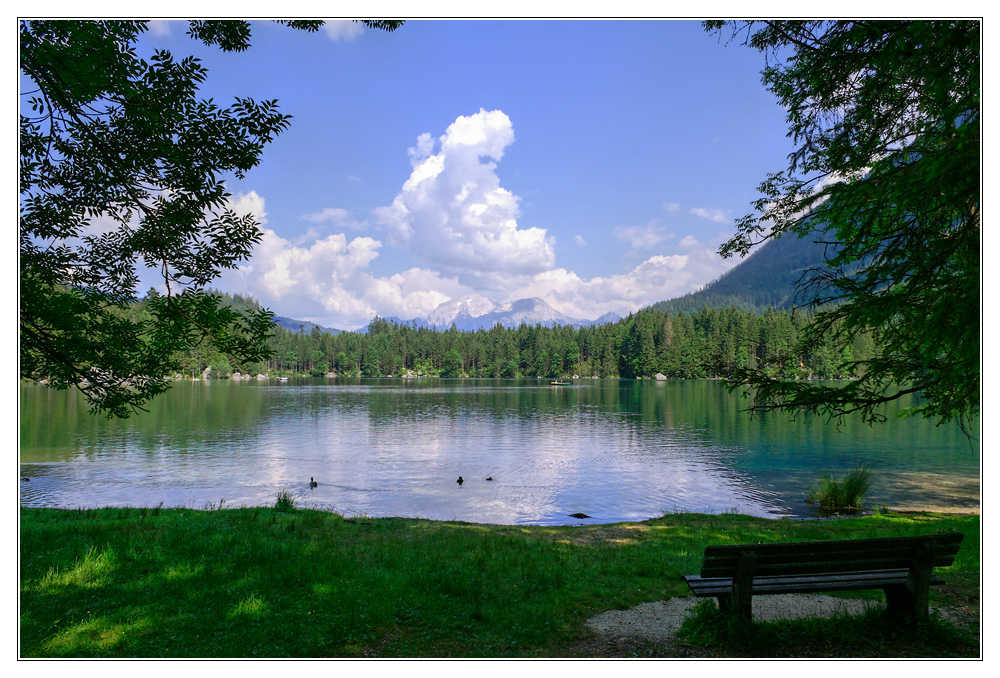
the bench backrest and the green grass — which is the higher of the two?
the bench backrest

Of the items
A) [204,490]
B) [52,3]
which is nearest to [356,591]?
[52,3]

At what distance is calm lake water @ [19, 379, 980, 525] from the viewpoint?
1658cm

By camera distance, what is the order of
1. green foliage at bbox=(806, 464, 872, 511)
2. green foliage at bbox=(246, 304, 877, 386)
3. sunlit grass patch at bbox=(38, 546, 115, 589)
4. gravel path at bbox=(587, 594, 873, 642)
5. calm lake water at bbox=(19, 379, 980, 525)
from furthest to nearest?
green foliage at bbox=(246, 304, 877, 386), calm lake water at bbox=(19, 379, 980, 525), green foliage at bbox=(806, 464, 872, 511), sunlit grass patch at bbox=(38, 546, 115, 589), gravel path at bbox=(587, 594, 873, 642)

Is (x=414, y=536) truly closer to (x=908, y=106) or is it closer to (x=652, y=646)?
(x=652, y=646)

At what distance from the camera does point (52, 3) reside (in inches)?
216

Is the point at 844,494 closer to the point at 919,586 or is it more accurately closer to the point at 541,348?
the point at 919,586

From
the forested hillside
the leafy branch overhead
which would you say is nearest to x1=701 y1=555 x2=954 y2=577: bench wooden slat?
the leafy branch overhead

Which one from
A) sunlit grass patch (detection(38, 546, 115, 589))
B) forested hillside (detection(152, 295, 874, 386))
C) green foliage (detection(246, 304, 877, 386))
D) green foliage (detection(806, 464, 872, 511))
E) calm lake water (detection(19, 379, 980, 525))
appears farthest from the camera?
forested hillside (detection(152, 295, 874, 386))

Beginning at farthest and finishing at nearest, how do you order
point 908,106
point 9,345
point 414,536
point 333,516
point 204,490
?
1. point 204,490
2. point 333,516
3. point 414,536
4. point 908,106
5. point 9,345

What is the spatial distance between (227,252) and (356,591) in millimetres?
4266

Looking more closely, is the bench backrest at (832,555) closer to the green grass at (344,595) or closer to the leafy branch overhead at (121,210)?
the green grass at (344,595)

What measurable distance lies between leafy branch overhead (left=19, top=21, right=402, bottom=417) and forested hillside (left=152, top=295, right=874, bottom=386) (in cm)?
10805

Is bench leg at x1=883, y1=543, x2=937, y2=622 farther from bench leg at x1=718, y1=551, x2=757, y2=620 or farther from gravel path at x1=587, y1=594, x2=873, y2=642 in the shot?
bench leg at x1=718, y1=551, x2=757, y2=620

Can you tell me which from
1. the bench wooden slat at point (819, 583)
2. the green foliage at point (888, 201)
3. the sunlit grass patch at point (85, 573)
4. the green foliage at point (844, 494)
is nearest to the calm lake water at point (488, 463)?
the green foliage at point (844, 494)
